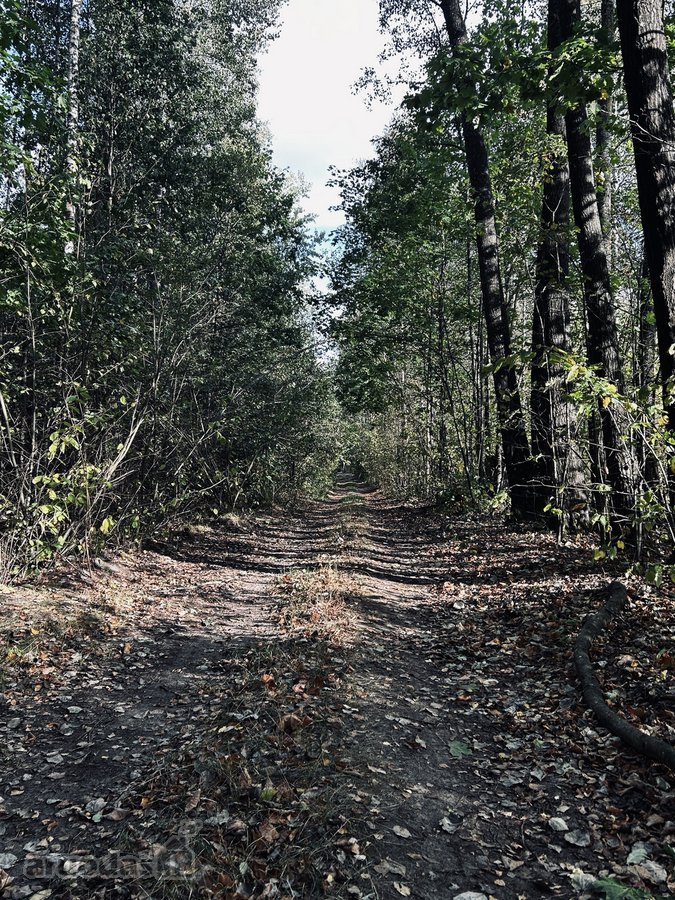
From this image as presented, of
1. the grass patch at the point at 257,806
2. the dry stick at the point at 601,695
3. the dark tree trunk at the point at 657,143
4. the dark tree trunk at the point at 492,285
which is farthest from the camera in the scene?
the dark tree trunk at the point at 492,285

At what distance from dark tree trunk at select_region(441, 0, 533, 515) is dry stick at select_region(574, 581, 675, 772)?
5246 millimetres

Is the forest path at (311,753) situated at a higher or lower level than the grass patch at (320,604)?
lower

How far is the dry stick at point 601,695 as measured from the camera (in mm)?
3521

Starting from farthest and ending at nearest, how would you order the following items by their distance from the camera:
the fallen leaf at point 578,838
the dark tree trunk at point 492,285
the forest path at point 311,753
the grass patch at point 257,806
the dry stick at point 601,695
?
the dark tree trunk at point 492,285 < the dry stick at point 601,695 < the fallen leaf at point 578,838 < the forest path at point 311,753 < the grass patch at point 257,806

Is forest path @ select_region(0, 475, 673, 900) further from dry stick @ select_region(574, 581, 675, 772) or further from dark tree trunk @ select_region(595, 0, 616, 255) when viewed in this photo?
dark tree trunk @ select_region(595, 0, 616, 255)

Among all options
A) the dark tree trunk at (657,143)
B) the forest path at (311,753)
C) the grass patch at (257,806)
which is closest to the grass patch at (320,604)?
the forest path at (311,753)

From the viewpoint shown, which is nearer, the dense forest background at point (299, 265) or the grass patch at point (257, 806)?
the grass patch at point (257, 806)

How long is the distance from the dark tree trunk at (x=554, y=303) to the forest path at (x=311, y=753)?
2224mm

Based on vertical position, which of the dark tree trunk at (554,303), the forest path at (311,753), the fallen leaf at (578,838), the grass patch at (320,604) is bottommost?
the fallen leaf at (578,838)

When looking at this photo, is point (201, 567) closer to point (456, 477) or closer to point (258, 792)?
point (258, 792)

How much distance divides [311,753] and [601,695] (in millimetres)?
2357

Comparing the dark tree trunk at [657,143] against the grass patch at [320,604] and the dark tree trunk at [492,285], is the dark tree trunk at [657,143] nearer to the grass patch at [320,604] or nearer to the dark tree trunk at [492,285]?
the grass patch at [320,604]

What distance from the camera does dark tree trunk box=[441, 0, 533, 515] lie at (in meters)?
11.4

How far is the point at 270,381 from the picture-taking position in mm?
18609
